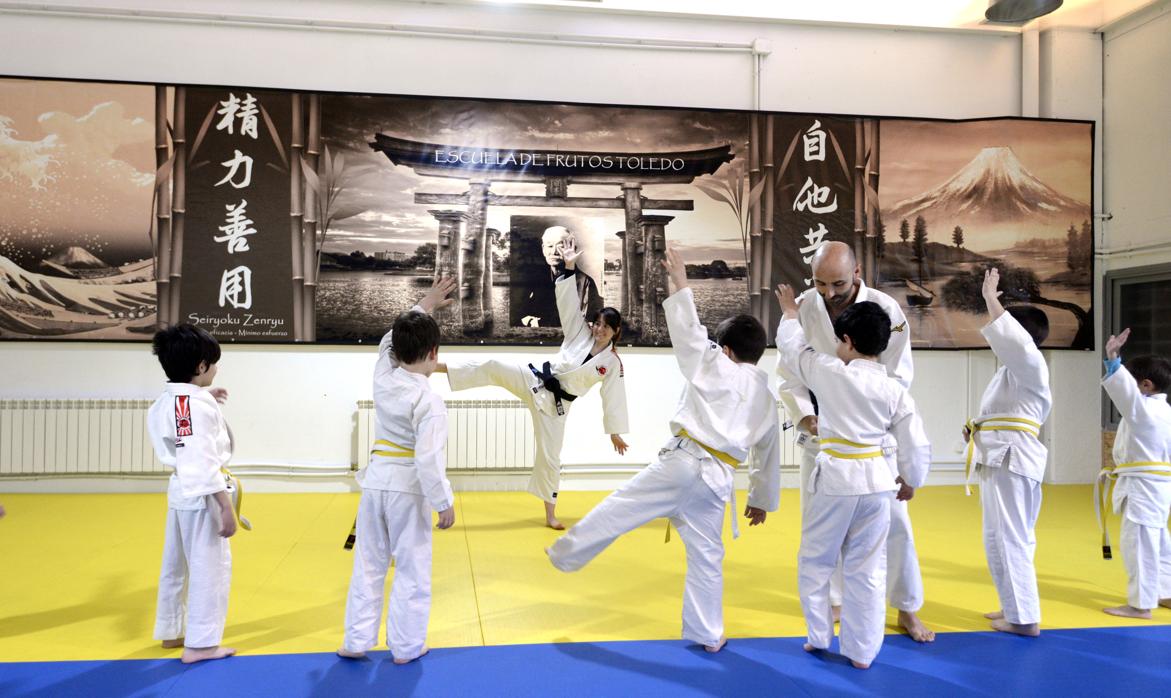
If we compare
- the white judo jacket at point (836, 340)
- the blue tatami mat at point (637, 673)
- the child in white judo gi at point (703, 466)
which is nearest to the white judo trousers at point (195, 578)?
the blue tatami mat at point (637, 673)

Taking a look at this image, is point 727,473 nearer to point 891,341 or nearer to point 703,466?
point 703,466

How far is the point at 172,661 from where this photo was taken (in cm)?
262

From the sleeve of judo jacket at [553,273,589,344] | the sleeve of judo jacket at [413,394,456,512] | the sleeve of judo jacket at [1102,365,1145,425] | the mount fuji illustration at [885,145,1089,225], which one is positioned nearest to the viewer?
the sleeve of judo jacket at [413,394,456,512]

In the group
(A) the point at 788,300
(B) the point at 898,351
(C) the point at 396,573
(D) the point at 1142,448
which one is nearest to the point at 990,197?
(D) the point at 1142,448

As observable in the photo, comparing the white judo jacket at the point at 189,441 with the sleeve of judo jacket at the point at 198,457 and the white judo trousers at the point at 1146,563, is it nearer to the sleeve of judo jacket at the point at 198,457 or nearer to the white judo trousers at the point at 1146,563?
the sleeve of judo jacket at the point at 198,457

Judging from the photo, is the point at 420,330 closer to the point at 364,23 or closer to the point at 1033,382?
the point at 1033,382

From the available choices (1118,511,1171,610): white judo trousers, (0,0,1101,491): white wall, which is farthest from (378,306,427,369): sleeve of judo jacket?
(0,0,1101,491): white wall

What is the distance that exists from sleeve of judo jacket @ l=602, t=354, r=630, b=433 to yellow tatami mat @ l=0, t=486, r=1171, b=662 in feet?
2.10

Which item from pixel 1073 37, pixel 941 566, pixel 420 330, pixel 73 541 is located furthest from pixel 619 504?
pixel 1073 37

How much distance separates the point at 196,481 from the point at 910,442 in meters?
2.25

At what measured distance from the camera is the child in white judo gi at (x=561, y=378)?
471 centimetres

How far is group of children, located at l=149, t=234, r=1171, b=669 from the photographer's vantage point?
263 cm

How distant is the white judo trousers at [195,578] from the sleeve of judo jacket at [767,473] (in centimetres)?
176

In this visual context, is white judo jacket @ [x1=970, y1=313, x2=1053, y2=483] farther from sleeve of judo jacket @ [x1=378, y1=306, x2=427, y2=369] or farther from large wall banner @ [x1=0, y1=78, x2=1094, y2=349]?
large wall banner @ [x1=0, y1=78, x2=1094, y2=349]
